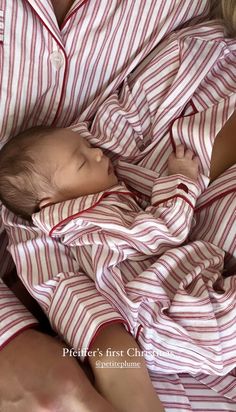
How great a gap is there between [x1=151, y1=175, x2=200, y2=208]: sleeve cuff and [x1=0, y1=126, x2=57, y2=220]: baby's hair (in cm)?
22

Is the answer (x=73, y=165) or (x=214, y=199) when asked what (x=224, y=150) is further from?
(x=73, y=165)

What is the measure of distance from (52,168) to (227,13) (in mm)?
515

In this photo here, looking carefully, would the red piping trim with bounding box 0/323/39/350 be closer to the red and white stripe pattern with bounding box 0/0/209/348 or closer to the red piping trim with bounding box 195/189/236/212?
the red and white stripe pattern with bounding box 0/0/209/348

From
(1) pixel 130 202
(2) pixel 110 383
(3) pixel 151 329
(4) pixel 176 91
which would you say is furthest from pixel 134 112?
(2) pixel 110 383

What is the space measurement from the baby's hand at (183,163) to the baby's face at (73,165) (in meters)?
0.13

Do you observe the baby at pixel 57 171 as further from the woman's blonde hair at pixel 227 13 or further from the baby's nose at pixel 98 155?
the woman's blonde hair at pixel 227 13

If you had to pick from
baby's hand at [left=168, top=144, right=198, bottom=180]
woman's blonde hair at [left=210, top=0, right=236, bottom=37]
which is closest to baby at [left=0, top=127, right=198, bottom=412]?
baby's hand at [left=168, top=144, right=198, bottom=180]

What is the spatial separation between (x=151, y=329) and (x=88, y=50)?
0.59m

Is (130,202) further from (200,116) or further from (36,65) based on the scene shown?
(36,65)

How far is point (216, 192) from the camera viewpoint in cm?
125

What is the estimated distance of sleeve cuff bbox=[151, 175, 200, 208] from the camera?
120 centimetres

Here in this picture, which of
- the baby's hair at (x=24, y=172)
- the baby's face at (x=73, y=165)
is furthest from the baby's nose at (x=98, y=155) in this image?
the baby's hair at (x=24, y=172)

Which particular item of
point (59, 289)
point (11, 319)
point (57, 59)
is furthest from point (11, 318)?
point (57, 59)

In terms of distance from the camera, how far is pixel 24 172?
4.00ft
